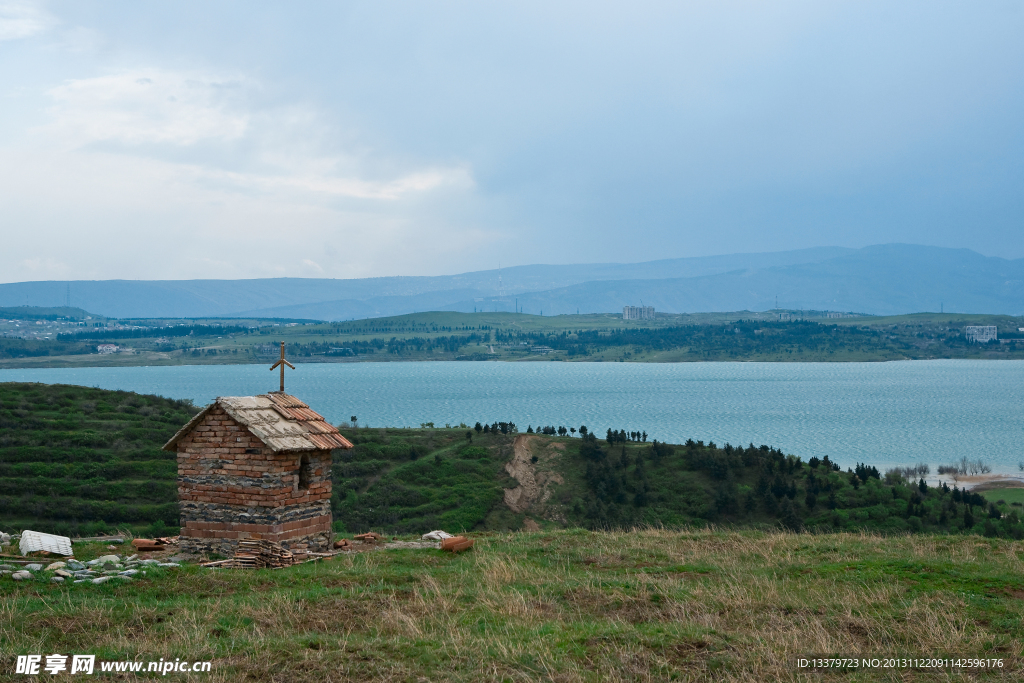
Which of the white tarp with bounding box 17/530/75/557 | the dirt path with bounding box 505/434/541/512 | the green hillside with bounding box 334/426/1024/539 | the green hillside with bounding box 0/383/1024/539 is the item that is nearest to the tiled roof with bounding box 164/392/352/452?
the white tarp with bounding box 17/530/75/557

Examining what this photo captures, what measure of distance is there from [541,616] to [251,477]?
810 centimetres

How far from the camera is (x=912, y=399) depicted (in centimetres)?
13462

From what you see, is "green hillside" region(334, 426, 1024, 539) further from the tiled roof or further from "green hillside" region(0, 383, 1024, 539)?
the tiled roof

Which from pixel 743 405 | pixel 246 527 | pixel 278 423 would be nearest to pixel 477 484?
pixel 278 423

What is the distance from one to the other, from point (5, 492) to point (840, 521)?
43354mm

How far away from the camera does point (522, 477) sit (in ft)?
170

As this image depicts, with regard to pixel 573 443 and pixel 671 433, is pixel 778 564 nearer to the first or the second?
pixel 573 443

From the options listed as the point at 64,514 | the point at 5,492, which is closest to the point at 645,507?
the point at 64,514

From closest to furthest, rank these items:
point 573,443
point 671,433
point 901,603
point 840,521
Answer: point 901,603 → point 840,521 → point 573,443 → point 671,433

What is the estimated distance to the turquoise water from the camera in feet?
293

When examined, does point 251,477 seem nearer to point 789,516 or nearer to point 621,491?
point 621,491

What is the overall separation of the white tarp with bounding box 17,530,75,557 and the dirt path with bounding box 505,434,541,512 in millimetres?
31634

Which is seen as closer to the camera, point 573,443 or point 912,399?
point 573,443

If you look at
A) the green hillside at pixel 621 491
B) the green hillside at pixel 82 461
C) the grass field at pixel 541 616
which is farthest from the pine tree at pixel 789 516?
the green hillside at pixel 82 461
